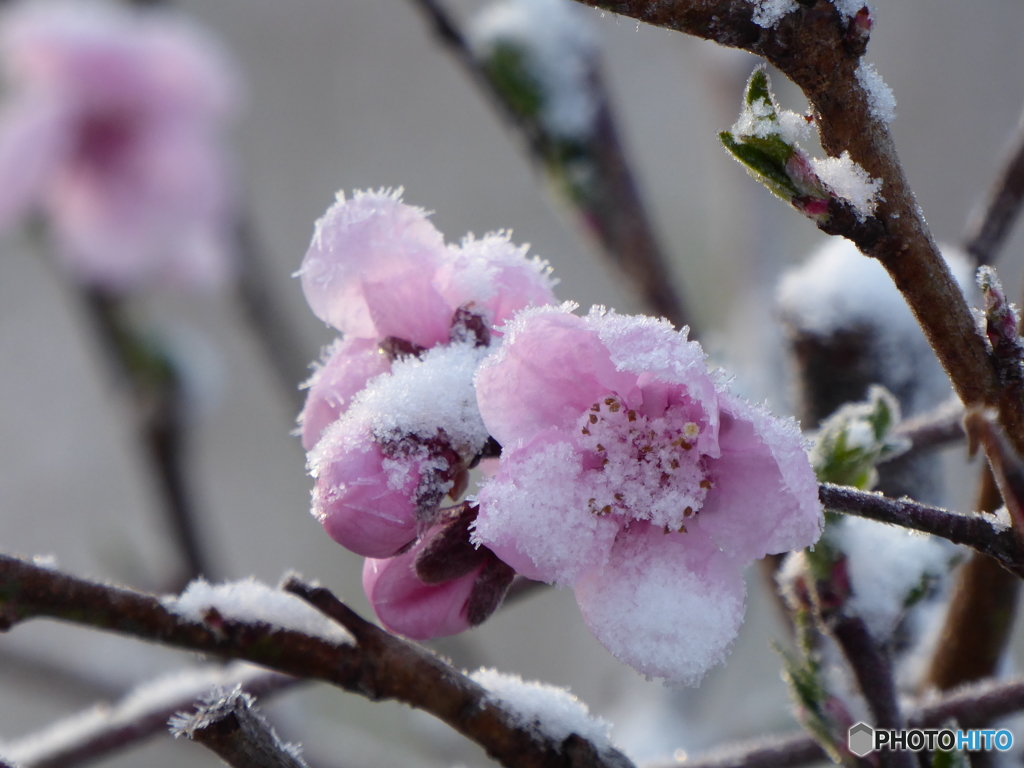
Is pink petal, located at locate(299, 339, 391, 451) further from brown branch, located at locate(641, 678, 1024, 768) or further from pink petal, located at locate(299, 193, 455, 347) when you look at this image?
brown branch, located at locate(641, 678, 1024, 768)

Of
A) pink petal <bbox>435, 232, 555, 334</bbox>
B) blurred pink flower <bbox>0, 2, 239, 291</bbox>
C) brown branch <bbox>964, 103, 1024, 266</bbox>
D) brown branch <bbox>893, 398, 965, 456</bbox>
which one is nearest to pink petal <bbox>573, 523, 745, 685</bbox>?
pink petal <bbox>435, 232, 555, 334</bbox>

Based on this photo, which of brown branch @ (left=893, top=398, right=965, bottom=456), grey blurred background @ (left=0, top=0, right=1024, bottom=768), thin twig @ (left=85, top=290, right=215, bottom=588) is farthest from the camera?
grey blurred background @ (left=0, top=0, right=1024, bottom=768)

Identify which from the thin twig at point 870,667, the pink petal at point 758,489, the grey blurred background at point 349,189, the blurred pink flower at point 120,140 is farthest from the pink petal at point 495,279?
the grey blurred background at point 349,189

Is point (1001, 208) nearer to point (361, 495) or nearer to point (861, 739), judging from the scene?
point (861, 739)

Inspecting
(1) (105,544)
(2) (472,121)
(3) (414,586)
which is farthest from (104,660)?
(2) (472,121)

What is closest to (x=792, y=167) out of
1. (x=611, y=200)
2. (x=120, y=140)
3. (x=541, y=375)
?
(x=541, y=375)

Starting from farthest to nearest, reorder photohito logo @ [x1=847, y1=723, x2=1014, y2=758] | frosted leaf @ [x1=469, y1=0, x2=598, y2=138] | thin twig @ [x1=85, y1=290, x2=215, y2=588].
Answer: thin twig @ [x1=85, y1=290, x2=215, y2=588], frosted leaf @ [x1=469, y1=0, x2=598, y2=138], photohito logo @ [x1=847, y1=723, x2=1014, y2=758]

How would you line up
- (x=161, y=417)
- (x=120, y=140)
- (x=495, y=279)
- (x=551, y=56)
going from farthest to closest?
(x=120, y=140) < (x=161, y=417) < (x=551, y=56) < (x=495, y=279)

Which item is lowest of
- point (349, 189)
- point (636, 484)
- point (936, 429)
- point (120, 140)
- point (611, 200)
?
point (636, 484)
